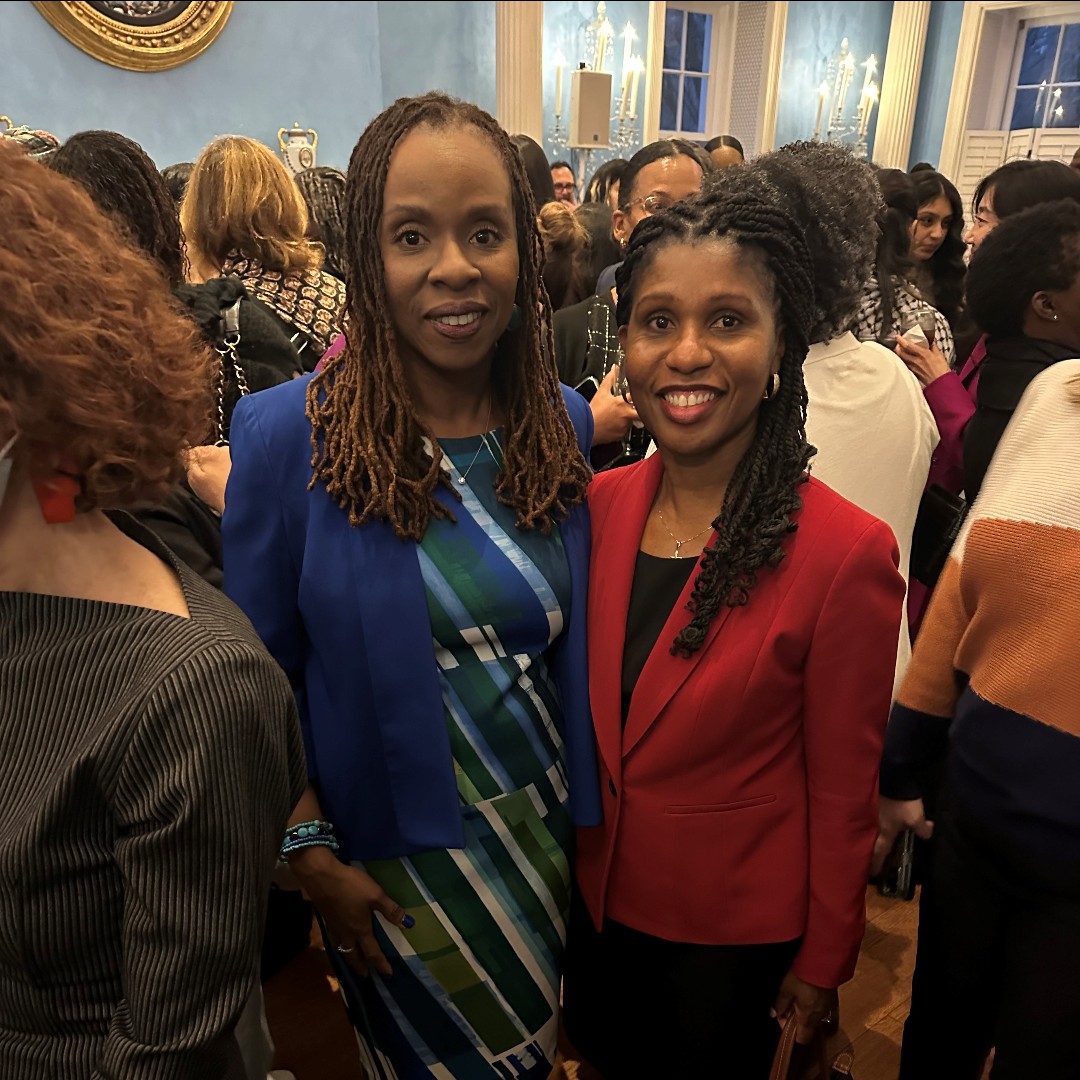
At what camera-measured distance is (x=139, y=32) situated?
5.30 meters

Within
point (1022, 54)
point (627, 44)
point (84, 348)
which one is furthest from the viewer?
point (1022, 54)

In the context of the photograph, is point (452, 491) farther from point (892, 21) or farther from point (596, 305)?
point (892, 21)

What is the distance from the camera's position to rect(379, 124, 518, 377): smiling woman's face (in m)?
0.99

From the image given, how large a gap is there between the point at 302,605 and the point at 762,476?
24.3 inches

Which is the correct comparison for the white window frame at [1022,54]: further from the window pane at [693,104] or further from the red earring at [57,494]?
the red earring at [57,494]

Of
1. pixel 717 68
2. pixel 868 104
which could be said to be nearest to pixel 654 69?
pixel 717 68

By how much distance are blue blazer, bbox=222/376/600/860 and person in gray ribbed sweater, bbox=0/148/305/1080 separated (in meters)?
0.24

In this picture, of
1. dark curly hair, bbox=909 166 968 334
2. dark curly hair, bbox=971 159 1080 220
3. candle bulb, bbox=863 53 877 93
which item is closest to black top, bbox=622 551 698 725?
dark curly hair, bbox=971 159 1080 220

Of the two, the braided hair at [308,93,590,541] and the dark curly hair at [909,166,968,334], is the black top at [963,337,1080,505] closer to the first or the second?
the braided hair at [308,93,590,541]

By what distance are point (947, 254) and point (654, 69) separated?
635cm

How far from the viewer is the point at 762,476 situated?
1133 millimetres

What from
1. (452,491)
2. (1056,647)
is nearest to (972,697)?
(1056,647)

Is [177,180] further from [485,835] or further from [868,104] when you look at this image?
[868,104]

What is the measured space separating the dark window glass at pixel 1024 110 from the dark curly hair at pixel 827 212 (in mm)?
9530
